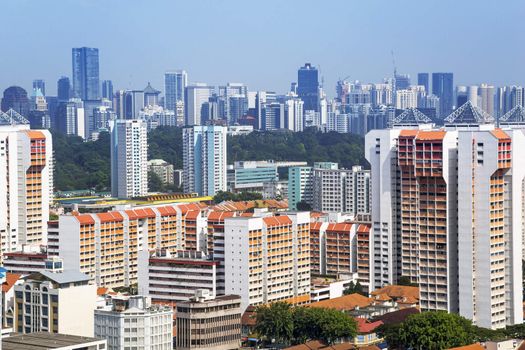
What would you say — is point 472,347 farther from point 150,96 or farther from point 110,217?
point 150,96

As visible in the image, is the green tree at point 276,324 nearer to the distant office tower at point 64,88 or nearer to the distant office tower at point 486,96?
the distant office tower at point 486,96

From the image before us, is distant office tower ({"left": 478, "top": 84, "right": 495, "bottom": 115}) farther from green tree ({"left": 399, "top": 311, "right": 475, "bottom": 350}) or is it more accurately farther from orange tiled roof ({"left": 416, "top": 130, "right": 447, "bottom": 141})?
green tree ({"left": 399, "top": 311, "right": 475, "bottom": 350})

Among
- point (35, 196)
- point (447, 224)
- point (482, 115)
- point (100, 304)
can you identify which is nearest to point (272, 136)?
point (482, 115)

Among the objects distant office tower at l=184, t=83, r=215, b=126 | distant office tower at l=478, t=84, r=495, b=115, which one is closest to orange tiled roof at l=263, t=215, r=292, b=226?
distant office tower at l=478, t=84, r=495, b=115

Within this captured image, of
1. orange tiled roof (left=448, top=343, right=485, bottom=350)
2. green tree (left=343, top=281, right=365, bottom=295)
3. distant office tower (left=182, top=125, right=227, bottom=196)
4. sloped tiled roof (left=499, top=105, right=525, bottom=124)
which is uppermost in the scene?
sloped tiled roof (left=499, top=105, right=525, bottom=124)

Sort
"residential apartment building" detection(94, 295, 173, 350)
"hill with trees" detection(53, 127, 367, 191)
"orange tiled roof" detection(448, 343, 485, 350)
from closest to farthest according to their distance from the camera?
1. "residential apartment building" detection(94, 295, 173, 350)
2. "orange tiled roof" detection(448, 343, 485, 350)
3. "hill with trees" detection(53, 127, 367, 191)

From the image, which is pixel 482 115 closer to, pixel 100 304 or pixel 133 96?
pixel 100 304

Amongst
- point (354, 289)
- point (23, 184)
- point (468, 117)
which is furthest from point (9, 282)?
point (468, 117)
